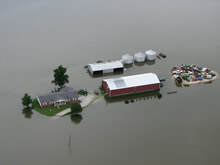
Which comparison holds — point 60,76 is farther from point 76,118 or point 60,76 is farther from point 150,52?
point 150,52

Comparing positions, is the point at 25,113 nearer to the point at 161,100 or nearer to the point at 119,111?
the point at 119,111

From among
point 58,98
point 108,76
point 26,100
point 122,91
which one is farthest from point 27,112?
point 108,76

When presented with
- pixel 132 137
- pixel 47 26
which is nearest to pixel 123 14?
pixel 47 26

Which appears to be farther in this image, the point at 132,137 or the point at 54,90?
the point at 54,90

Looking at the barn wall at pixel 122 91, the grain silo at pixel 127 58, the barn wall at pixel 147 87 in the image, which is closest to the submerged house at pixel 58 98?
the barn wall at pixel 122 91

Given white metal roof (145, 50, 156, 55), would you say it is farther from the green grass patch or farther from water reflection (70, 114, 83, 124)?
water reflection (70, 114, 83, 124)

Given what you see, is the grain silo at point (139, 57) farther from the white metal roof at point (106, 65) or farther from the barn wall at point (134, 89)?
the barn wall at point (134, 89)
